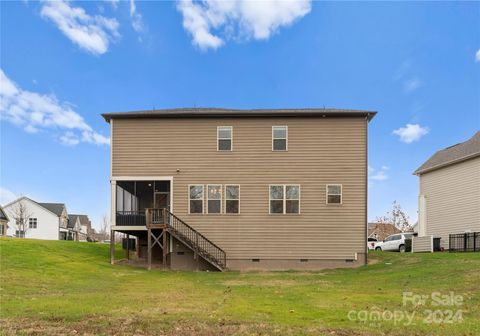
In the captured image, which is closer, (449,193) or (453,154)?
(449,193)

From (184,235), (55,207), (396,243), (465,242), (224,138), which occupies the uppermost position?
(224,138)

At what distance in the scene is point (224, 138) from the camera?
19.7 meters

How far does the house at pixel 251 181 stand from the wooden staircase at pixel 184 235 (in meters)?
0.06

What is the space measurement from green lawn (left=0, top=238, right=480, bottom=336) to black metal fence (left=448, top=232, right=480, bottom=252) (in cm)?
694

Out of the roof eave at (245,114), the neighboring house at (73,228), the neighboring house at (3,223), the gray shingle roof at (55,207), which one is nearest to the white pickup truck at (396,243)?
the roof eave at (245,114)

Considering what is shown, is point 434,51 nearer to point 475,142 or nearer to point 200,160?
point 475,142

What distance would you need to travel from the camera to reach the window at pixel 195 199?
63.4ft

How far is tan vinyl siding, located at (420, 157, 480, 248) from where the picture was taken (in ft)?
72.0

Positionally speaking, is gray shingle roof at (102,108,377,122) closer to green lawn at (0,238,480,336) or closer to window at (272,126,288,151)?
window at (272,126,288,151)

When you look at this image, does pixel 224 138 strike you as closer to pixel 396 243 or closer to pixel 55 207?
pixel 396 243

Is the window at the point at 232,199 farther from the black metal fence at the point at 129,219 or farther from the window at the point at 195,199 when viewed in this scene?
the black metal fence at the point at 129,219

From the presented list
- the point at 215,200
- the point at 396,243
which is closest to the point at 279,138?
the point at 215,200

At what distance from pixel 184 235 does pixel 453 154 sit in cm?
1783

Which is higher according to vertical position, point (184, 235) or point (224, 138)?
point (224, 138)
